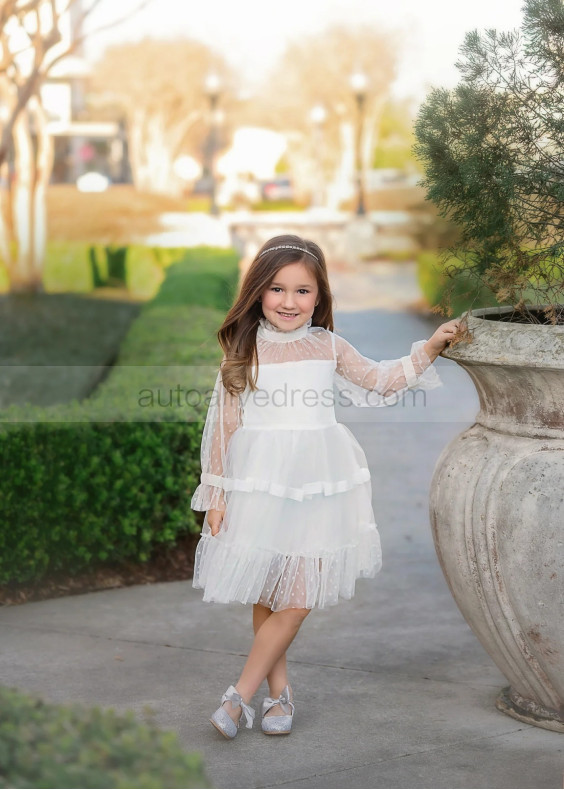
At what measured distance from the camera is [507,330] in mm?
3061

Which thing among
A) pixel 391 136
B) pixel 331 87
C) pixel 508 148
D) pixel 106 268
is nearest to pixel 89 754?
pixel 508 148

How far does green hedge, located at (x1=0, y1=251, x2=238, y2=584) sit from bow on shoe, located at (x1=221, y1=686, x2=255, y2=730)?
4.90 ft

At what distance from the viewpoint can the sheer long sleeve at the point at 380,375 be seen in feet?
10.9

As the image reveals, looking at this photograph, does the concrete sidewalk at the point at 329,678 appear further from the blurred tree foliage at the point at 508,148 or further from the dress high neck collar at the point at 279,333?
the blurred tree foliage at the point at 508,148

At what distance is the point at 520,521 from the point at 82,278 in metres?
16.0

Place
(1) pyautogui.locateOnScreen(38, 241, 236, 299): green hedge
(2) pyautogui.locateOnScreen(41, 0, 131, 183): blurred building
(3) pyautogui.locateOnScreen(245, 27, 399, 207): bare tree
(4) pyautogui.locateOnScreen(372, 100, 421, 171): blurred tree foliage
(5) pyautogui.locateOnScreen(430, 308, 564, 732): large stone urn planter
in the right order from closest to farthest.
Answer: (5) pyautogui.locateOnScreen(430, 308, 564, 732): large stone urn planter < (1) pyautogui.locateOnScreen(38, 241, 236, 299): green hedge < (2) pyautogui.locateOnScreen(41, 0, 131, 183): blurred building < (3) pyautogui.locateOnScreen(245, 27, 399, 207): bare tree < (4) pyautogui.locateOnScreen(372, 100, 421, 171): blurred tree foliage

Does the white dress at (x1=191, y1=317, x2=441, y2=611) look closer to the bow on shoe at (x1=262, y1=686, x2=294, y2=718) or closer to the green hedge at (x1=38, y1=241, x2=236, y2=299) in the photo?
the bow on shoe at (x1=262, y1=686, x2=294, y2=718)

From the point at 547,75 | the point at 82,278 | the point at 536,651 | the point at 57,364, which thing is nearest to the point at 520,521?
the point at 536,651

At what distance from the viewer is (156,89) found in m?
47.6

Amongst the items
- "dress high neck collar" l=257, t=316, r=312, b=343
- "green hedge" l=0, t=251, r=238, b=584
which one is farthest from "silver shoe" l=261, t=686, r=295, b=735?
"green hedge" l=0, t=251, r=238, b=584

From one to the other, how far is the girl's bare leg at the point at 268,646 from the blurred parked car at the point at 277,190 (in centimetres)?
5820

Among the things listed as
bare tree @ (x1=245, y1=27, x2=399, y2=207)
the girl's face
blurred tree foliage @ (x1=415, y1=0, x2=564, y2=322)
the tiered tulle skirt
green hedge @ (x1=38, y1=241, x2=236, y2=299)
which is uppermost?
bare tree @ (x1=245, y1=27, x2=399, y2=207)

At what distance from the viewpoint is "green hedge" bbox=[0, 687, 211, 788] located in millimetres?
1701

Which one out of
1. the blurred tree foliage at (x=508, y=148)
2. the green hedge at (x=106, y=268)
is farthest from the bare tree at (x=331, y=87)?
the blurred tree foliage at (x=508, y=148)
